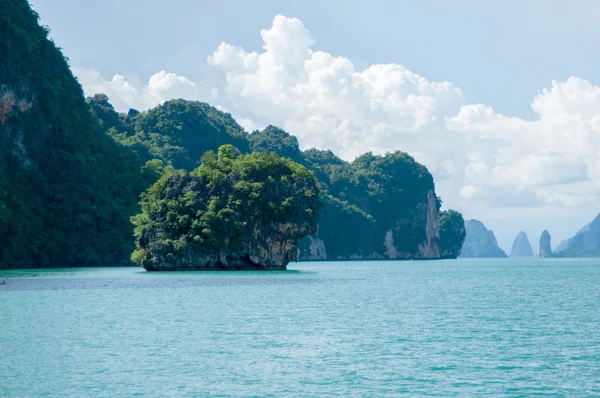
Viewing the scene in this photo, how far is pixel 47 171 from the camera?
10488cm

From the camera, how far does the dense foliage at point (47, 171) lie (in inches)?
3656

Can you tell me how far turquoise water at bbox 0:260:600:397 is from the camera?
21.2m

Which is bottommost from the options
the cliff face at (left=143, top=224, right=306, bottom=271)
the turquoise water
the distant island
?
Result: the turquoise water

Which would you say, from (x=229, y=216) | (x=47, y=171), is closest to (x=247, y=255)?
(x=229, y=216)

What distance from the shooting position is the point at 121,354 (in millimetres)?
25766

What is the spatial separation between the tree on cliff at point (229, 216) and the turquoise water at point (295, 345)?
112 feet

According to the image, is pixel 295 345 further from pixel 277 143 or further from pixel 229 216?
pixel 277 143

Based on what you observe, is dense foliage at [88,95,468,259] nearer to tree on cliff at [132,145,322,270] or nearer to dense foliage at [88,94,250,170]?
dense foliage at [88,94,250,170]

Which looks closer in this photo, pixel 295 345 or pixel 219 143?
pixel 295 345

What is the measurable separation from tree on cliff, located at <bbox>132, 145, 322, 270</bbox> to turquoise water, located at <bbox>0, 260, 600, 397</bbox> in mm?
34193

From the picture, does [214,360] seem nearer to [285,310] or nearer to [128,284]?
[285,310]

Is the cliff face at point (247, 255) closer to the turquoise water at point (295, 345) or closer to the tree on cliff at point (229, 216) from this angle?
the tree on cliff at point (229, 216)

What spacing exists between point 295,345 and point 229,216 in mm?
55294

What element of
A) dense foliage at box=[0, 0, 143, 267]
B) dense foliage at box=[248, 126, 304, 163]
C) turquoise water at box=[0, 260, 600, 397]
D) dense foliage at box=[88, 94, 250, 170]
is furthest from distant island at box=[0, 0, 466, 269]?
dense foliage at box=[248, 126, 304, 163]
